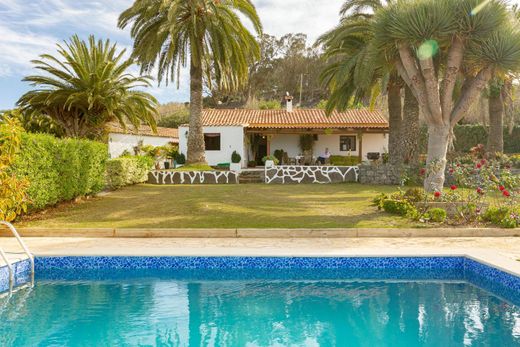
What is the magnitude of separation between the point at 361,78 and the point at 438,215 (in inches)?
344

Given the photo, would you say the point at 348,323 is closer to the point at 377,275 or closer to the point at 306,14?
the point at 377,275

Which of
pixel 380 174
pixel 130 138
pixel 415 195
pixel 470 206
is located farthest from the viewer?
pixel 130 138

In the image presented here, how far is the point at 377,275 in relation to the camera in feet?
25.6

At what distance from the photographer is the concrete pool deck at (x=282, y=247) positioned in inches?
310

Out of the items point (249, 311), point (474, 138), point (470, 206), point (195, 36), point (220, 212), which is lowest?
point (249, 311)

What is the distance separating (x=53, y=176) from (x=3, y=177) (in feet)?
11.9

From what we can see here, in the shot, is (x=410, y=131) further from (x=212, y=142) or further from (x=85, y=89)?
(x=85, y=89)

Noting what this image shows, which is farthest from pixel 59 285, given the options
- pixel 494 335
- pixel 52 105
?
pixel 52 105

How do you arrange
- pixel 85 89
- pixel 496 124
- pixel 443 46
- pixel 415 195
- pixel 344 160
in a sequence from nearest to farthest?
pixel 415 195 → pixel 443 46 → pixel 85 89 → pixel 496 124 → pixel 344 160

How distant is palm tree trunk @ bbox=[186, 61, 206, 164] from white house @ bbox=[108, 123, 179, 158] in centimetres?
820

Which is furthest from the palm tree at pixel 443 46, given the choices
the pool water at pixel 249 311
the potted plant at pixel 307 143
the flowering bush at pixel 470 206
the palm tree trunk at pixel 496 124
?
the potted plant at pixel 307 143

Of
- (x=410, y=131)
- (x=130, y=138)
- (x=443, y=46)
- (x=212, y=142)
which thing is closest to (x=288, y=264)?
(x=443, y=46)

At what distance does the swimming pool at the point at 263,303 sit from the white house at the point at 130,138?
25.0 m

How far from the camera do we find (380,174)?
22172 millimetres
